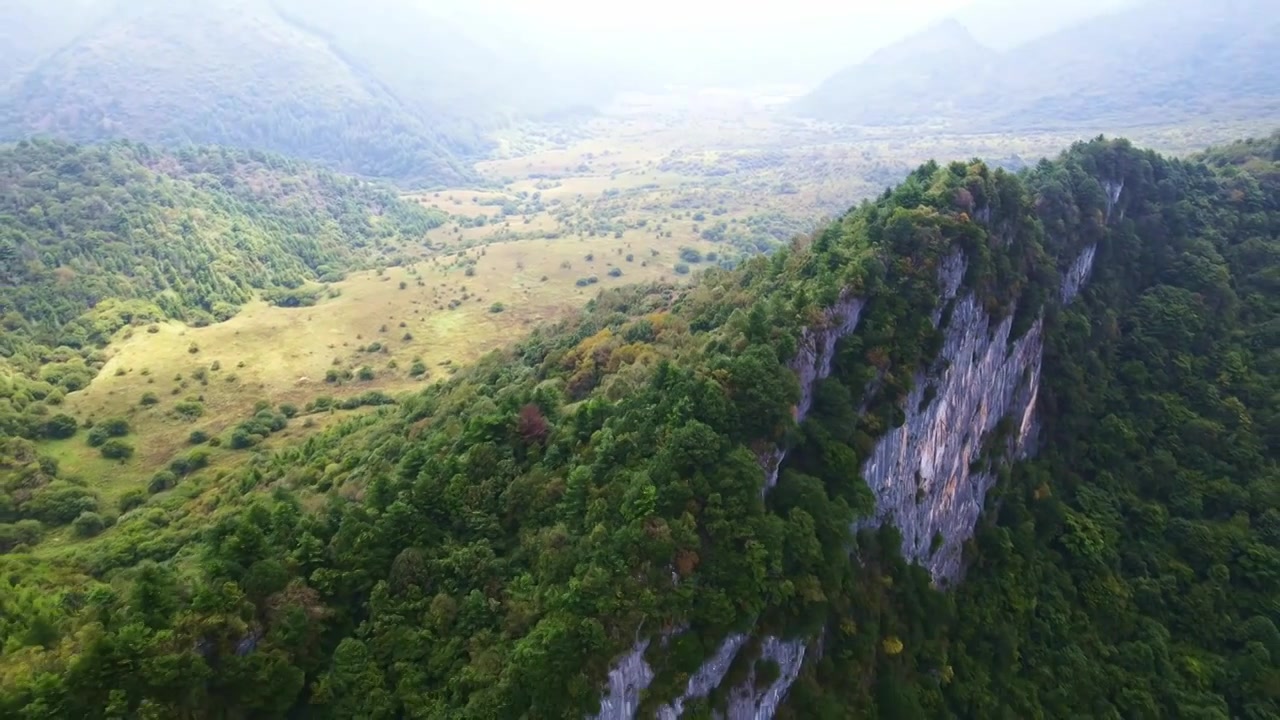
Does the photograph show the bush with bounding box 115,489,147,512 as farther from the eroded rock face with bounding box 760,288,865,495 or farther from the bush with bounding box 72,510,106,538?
the eroded rock face with bounding box 760,288,865,495

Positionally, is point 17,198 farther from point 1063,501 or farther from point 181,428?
point 1063,501

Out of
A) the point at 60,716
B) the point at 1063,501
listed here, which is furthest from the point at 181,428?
the point at 1063,501

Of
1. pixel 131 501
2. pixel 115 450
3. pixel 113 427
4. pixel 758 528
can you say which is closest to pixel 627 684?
pixel 758 528

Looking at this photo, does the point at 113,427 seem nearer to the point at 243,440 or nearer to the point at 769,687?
the point at 243,440

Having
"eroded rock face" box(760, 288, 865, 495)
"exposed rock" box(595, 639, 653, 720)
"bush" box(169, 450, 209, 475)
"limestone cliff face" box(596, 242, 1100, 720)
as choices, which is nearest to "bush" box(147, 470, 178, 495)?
"bush" box(169, 450, 209, 475)

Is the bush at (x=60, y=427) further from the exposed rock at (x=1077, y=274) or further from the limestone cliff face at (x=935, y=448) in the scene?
the exposed rock at (x=1077, y=274)
